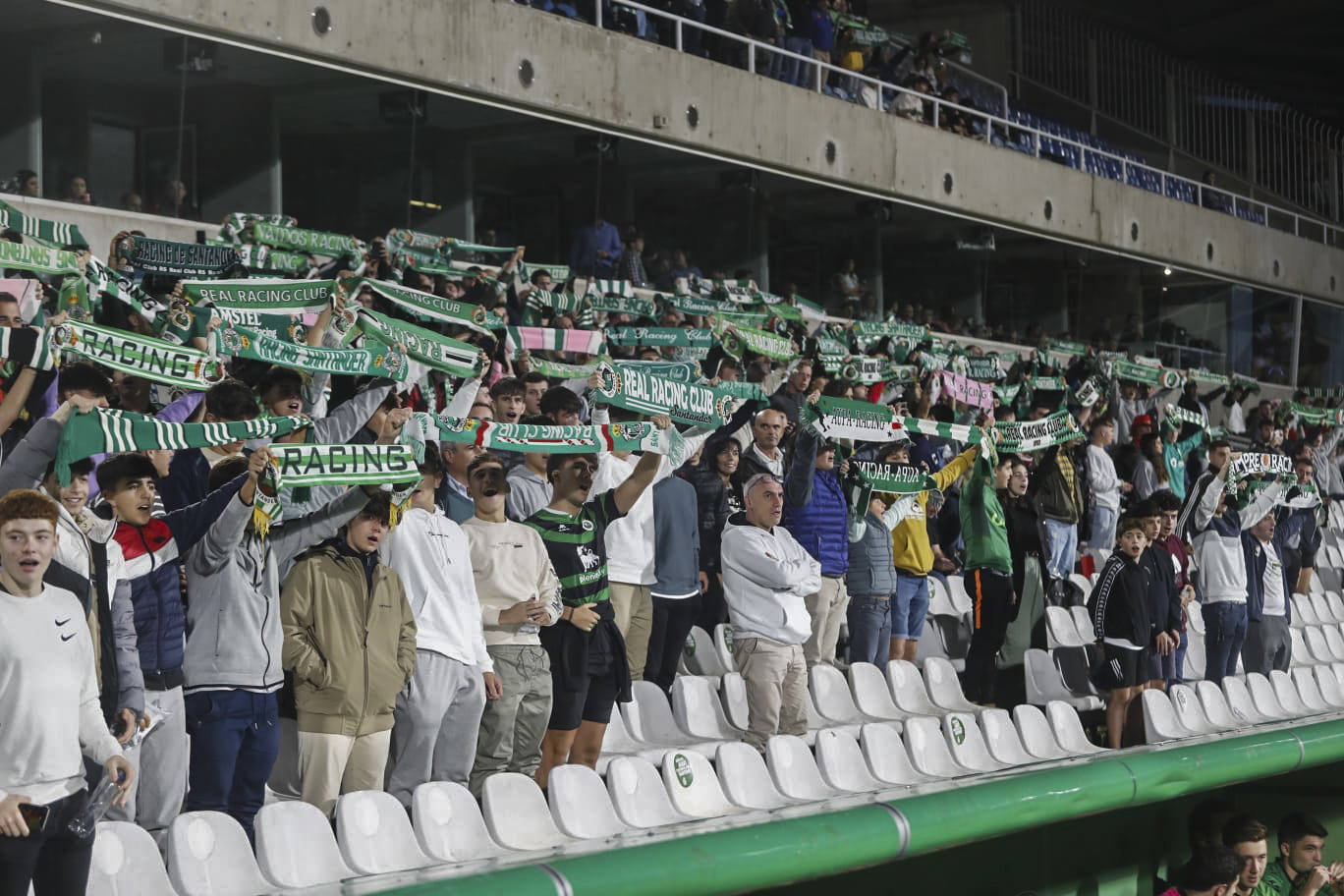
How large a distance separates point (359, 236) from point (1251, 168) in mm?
20298

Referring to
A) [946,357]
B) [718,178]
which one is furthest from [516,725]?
[718,178]

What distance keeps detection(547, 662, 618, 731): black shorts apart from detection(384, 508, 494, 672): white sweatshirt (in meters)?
0.52

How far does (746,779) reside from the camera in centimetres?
652

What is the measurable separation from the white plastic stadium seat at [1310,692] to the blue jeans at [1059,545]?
4.96 feet

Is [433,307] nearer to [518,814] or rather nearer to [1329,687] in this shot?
[518,814]

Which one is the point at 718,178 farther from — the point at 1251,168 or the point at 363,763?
the point at 1251,168

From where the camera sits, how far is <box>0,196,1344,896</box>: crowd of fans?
4793 millimetres

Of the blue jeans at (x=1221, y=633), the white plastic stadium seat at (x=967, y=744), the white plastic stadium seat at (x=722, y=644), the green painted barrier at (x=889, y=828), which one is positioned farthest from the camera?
the blue jeans at (x=1221, y=633)

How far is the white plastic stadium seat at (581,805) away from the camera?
5.64 metres

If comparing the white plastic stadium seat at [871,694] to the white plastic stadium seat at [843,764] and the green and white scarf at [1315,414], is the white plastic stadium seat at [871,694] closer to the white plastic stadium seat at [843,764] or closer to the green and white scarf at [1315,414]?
the white plastic stadium seat at [843,764]

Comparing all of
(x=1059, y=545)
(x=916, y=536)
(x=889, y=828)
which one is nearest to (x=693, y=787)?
(x=889, y=828)

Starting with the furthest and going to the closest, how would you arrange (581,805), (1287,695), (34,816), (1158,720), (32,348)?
(1287,695)
(1158,720)
(581,805)
(32,348)
(34,816)

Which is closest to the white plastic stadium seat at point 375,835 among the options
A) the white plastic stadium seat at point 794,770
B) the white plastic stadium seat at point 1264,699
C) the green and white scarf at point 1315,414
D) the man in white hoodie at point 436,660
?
the man in white hoodie at point 436,660

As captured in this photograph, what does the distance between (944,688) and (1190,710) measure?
1.32 metres
